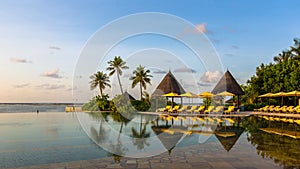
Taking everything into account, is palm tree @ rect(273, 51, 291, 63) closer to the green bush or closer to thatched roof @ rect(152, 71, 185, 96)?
thatched roof @ rect(152, 71, 185, 96)

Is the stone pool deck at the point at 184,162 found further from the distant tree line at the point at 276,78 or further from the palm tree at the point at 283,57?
the palm tree at the point at 283,57

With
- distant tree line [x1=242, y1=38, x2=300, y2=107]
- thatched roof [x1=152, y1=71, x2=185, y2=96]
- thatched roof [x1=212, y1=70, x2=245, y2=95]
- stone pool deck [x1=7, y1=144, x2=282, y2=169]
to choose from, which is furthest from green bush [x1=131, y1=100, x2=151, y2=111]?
stone pool deck [x1=7, y1=144, x2=282, y2=169]

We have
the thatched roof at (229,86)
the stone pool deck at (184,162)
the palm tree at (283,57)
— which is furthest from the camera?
the palm tree at (283,57)

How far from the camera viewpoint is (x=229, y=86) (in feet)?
79.5

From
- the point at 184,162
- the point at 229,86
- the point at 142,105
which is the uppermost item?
the point at 229,86

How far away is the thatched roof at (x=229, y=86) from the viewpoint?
23984 mm

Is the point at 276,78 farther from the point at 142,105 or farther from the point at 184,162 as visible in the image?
the point at 184,162

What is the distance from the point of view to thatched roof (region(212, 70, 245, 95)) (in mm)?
23984

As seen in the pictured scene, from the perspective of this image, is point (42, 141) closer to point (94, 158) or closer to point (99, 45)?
point (94, 158)

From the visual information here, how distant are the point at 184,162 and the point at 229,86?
19808mm

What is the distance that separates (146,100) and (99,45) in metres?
17.0

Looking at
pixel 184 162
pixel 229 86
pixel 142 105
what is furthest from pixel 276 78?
pixel 184 162

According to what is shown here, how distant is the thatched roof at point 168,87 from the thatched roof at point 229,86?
3017 millimetres

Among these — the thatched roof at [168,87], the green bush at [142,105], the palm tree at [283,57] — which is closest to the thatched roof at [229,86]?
the thatched roof at [168,87]
